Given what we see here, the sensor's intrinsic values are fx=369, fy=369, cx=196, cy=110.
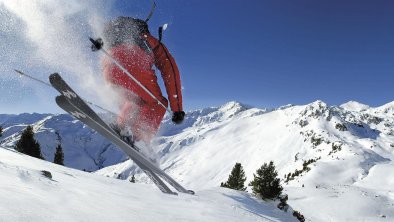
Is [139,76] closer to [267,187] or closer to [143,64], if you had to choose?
[143,64]

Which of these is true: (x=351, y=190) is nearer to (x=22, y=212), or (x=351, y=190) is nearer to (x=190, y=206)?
(x=190, y=206)

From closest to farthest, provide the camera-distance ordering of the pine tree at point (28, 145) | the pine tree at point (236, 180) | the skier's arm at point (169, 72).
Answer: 1. the skier's arm at point (169, 72)
2. the pine tree at point (236, 180)
3. the pine tree at point (28, 145)

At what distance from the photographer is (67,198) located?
14.6 feet

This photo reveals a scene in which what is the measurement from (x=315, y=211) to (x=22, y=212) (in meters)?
46.5

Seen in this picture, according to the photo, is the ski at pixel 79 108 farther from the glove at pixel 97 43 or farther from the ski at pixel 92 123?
the glove at pixel 97 43

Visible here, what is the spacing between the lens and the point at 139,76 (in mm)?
7754

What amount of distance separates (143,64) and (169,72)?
0.64m

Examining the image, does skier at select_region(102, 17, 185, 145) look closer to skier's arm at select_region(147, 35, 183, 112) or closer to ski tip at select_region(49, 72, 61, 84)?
skier's arm at select_region(147, 35, 183, 112)

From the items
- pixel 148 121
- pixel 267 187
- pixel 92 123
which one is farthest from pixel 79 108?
pixel 267 187

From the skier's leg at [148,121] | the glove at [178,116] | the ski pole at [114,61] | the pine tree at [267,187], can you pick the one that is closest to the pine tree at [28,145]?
the pine tree at [267,187]

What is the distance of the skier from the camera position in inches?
301

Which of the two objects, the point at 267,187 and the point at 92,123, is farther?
the point at 267,187

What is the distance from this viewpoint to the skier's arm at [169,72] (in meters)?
7.95

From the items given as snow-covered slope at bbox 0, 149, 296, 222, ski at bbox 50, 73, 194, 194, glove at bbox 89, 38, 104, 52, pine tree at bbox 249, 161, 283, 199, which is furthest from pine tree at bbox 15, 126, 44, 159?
snow-covered slope at bbox 0, 149, 296, 222
